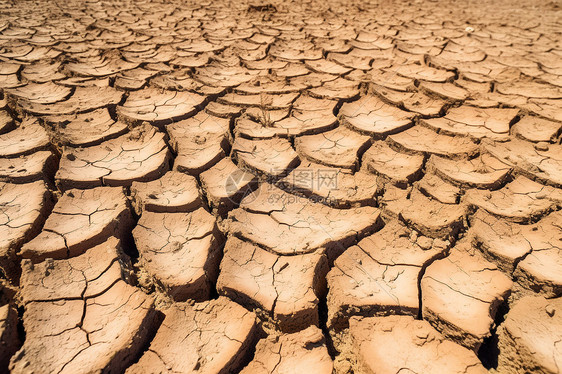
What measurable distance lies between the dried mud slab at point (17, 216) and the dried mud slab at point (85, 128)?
1.34 ft

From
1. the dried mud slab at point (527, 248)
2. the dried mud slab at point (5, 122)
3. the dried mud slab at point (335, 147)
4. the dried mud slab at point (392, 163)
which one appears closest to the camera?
the dried mud slab at point (527, 248)

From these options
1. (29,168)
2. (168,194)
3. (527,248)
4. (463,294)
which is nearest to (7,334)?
(168,194)

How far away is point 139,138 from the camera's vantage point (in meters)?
1.97

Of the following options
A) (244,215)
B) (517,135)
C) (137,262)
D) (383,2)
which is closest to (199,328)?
(137,262)

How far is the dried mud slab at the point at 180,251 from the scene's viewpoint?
4.02 ft

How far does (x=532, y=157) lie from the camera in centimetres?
186

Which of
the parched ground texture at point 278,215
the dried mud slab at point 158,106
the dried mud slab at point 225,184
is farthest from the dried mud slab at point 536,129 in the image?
the dried mud slab at point 158,106

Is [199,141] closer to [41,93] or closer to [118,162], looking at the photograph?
[118,162]

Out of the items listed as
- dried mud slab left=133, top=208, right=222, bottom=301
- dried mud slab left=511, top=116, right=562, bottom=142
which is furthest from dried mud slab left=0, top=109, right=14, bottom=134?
dried mud slab left=511, top=116, right=562, bottom=142

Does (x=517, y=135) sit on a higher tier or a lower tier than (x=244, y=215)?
higher

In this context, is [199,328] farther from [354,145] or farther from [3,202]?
[354,145]

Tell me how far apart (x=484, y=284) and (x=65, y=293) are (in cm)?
148

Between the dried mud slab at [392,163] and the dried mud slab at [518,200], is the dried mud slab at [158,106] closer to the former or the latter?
the dried mud slab at [392,163]

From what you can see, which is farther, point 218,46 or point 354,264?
point 218,46
